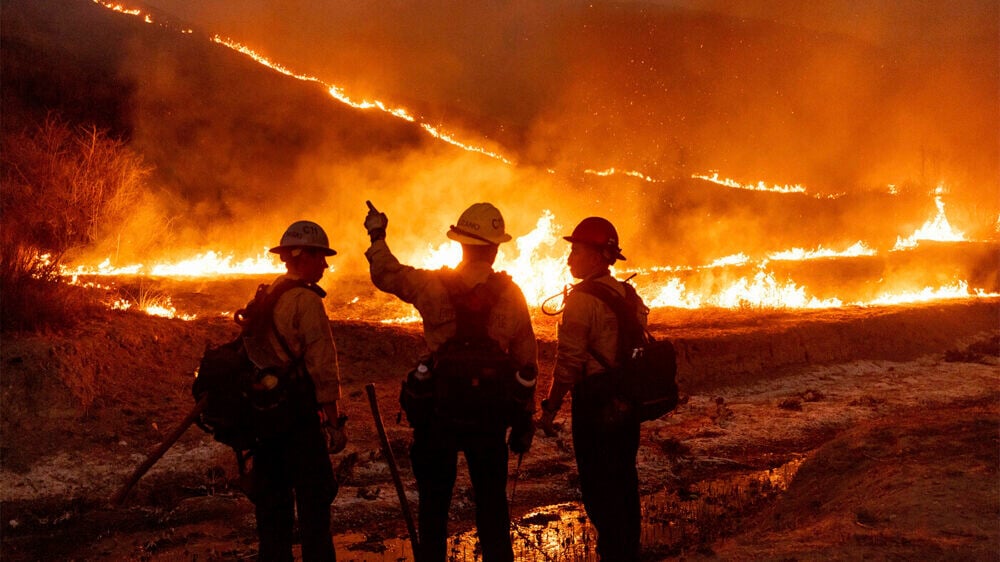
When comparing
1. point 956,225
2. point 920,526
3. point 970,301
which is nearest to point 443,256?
point 970,301

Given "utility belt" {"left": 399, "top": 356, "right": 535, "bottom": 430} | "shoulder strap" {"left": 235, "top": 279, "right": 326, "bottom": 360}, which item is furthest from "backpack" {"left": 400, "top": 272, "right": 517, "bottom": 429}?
"shoulder strap" {"left": 235, "top": 279, "right": 326, "bottom": 360}

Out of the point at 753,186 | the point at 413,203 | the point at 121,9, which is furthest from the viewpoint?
the point at 121,9

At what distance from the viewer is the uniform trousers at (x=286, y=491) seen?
13.6ft

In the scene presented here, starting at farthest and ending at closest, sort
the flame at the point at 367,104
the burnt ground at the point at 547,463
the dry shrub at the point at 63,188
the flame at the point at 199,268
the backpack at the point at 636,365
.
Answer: the flame at the point at 367,104 → the flame at the point at 199,268 → the dry shrub at the point at 63,188 → the burnt ground at the point at 547,463 → the backpack at the point at 636,365

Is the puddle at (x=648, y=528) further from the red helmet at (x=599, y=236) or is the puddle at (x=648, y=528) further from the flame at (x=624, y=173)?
the flame at (x=624, y=173)

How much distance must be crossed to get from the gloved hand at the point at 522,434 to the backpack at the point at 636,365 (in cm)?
55

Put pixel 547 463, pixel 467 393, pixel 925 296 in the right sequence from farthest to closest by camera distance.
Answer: pixel 925 296, pixel 547 463, pixel 467 393

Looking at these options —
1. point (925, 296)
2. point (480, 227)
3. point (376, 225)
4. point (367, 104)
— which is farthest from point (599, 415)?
point (367, 104)

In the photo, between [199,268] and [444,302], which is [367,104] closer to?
[199,268]

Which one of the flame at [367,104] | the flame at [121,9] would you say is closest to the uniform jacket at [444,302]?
the flame at [367,104]

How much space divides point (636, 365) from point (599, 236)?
82 cm

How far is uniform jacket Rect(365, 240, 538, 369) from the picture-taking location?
4.02 metres

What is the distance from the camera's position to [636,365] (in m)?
4.25

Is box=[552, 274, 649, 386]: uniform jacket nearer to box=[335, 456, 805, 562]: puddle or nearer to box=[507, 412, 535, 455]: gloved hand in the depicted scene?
box=[507, 412, 535, 455]: gloved hand
